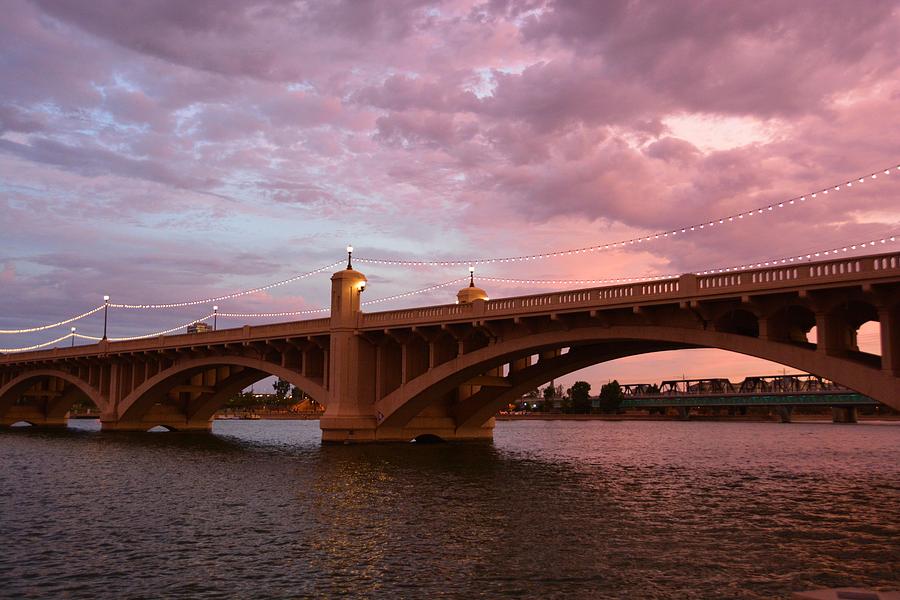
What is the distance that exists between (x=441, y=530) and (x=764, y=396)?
140 meters

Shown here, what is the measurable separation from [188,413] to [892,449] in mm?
78472

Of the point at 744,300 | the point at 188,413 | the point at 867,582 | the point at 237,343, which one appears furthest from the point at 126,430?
the point at 867,582

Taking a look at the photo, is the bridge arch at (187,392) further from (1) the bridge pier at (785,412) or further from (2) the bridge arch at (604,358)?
(1) the bridge pier at (785,412)

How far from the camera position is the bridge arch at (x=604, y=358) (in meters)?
35.0

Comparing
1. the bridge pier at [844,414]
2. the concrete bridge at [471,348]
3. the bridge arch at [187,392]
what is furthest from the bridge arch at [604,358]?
the bridge pier at [844,414]

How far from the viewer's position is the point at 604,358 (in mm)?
60312

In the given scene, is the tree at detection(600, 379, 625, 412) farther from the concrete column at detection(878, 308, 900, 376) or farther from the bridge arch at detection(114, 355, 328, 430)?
the concrete column at detection(878, 308, 900, 376)

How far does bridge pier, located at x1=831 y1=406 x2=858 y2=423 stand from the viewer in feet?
529

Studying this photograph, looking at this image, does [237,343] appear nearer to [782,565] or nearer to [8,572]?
[8,572]

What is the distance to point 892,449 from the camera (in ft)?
242

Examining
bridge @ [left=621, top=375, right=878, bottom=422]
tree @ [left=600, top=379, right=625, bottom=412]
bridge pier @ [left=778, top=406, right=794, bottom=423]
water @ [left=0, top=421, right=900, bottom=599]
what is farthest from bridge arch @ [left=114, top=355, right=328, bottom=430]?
tree @ [left=600, top=379, right=625, bottom=412]

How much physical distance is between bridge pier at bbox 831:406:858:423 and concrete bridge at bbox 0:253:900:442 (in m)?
115

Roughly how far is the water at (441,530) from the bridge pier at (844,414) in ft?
405

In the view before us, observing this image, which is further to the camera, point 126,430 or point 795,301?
point 126,430
